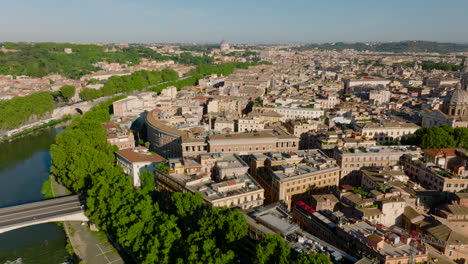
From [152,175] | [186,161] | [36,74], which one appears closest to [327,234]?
[186,161]

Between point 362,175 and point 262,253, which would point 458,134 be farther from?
point 262,253

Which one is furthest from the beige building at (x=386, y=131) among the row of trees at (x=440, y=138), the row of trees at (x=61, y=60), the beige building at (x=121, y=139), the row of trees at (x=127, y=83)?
the row of trees at (x=61, y=60)

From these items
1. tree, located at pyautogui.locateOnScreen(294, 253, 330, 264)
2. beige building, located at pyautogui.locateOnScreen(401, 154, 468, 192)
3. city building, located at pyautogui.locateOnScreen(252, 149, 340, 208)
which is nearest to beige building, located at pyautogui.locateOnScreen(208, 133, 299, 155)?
city building, located at pyautogui.locateOnScreen(252, 149, 340, 208)

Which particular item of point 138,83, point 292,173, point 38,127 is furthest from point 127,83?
point 292,173

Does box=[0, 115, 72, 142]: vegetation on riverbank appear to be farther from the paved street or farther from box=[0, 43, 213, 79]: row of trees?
box=[0, 43, 213, 79]: row of trees

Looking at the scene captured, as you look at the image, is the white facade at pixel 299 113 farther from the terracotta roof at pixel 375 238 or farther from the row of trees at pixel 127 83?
the row of trees at pixel 127 83
